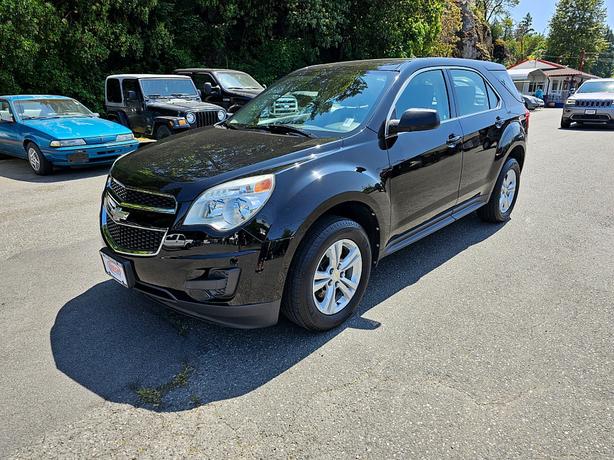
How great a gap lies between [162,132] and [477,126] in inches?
287

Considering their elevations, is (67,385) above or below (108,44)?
below

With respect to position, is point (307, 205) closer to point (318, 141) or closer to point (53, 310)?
point (318, 141)

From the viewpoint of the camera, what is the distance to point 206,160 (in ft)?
9.78

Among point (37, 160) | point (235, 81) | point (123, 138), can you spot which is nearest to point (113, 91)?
point (235, 81)

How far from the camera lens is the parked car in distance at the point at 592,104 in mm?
14883

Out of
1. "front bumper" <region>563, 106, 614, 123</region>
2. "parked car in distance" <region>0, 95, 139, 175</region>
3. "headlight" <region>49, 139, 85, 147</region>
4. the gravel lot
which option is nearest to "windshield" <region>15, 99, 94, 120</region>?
"parked car in distance" <region>0, 95, 139, 175</region>

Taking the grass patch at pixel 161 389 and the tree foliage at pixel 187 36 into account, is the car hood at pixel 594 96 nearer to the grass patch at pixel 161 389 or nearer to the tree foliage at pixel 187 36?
the tree foliage at pixel 187 36

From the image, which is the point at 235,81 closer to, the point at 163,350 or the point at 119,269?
the point at 119,269

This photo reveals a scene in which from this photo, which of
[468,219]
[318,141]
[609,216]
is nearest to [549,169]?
[609,216]

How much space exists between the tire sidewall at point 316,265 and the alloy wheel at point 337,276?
0.10 feet

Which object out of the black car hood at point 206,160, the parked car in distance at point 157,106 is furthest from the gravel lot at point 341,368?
the parked car in distance at point 157,106

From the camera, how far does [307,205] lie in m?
2.76

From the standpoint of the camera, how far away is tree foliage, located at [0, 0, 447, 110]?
1240 cm

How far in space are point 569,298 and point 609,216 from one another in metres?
2.79
